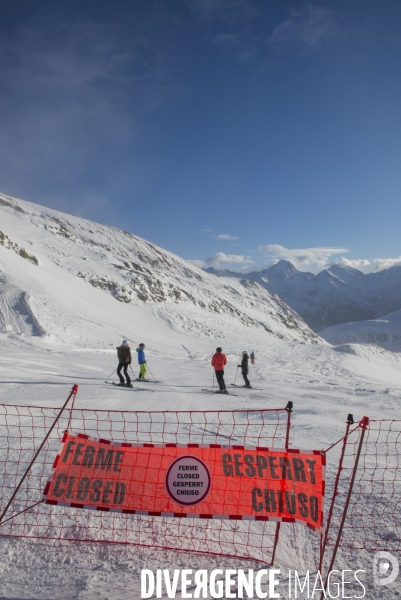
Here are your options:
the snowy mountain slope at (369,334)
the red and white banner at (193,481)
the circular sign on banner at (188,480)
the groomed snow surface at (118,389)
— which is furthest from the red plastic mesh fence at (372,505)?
the snowy mountain slope at (369,334)

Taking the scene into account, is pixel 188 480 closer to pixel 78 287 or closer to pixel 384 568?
pixel 384 568

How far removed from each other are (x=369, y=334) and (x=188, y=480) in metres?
192

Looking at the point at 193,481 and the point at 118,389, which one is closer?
the point at 193,481

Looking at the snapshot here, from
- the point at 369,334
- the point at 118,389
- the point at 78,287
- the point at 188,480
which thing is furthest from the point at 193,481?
the point at 369,334

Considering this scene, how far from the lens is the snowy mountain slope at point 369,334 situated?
541 ft

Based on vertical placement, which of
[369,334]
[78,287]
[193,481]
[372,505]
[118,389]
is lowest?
[372,505]

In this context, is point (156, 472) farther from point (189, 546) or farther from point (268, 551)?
point (268, 551)

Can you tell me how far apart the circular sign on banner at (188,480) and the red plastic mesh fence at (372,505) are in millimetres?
1564

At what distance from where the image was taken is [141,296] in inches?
2013

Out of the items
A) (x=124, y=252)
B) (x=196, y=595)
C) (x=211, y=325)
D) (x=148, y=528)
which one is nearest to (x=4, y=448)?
(x=148, y=528)

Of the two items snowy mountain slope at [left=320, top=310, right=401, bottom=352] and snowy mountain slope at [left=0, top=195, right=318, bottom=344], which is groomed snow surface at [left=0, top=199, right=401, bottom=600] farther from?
snowy mountain slope at [left=320, top=310, right=401, bottom=352]

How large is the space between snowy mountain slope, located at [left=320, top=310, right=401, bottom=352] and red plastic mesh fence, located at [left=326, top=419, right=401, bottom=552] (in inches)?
6580

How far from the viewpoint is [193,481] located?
384 cm

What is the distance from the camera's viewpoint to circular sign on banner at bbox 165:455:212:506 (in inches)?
149
